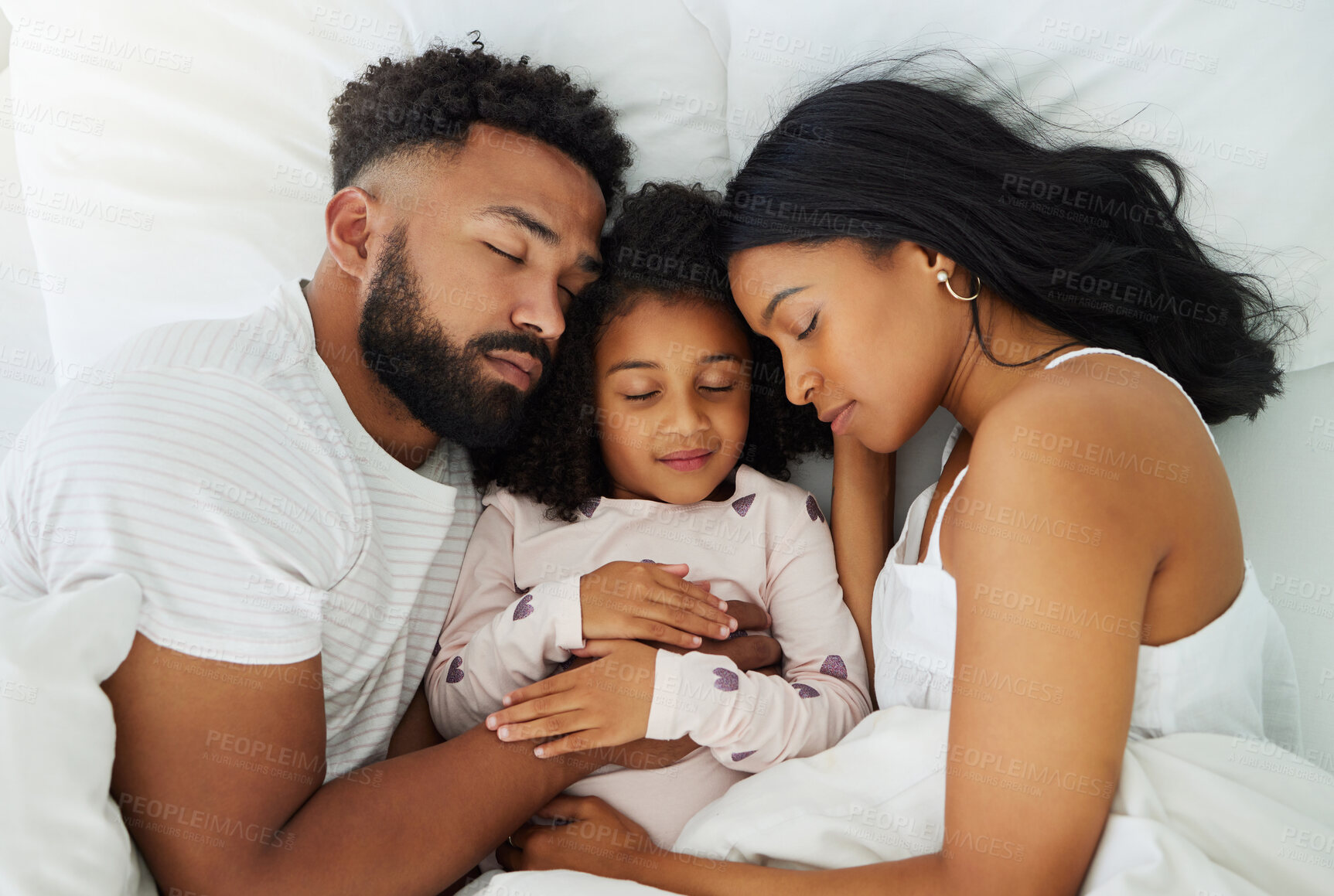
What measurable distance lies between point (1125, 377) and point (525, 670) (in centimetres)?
116

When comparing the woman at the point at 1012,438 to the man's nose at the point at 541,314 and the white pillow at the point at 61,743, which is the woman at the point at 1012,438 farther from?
the white pillow at the point at 61,743

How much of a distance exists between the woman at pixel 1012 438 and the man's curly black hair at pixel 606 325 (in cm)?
17

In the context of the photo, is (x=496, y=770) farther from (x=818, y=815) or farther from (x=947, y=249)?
(x=947, y=249)

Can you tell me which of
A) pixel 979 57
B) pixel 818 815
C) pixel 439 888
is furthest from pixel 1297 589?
pixel 439 888

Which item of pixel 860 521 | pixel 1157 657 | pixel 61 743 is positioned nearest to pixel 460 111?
pixel 860 521

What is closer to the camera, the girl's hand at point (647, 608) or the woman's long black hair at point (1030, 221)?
the woman's long black hair at point (1030, 221)

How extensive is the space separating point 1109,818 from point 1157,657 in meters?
0.24

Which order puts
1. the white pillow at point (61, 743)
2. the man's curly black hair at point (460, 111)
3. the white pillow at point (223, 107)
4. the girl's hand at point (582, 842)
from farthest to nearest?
the white pillow at point (223, 107), the man's curly black hair at point (460, 111), the girl's hand at point (582, 842), the white pillow at point (61, 743)

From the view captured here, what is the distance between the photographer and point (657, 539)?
1942 millimetres

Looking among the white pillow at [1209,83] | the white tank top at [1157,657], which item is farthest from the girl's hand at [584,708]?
the white pillow at [1209,83]

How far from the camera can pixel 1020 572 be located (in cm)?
114

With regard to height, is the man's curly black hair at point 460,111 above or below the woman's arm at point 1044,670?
above

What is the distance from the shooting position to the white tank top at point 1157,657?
128 centimetres

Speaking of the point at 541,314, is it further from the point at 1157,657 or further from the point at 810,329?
the point at 1157,657
